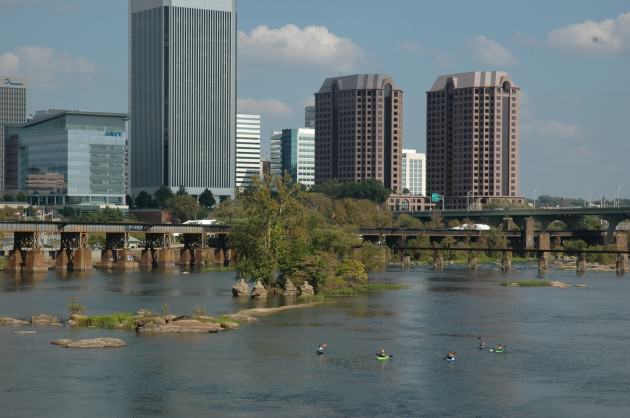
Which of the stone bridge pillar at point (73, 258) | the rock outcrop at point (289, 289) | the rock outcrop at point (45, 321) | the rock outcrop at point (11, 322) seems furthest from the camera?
the stone bridge pillar at point (73, 258)

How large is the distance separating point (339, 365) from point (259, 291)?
47.5 metres

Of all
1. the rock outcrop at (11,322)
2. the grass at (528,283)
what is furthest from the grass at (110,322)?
the grass at (528,283)

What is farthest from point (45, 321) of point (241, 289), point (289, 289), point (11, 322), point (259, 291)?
point (289, 289)

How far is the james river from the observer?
66688 millimetres

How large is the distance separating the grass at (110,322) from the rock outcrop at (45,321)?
2.28m

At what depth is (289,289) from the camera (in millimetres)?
129500

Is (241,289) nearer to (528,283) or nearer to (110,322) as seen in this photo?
(110,322)

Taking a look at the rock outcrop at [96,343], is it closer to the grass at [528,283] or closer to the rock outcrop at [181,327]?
the rock outcrop at [181,327]

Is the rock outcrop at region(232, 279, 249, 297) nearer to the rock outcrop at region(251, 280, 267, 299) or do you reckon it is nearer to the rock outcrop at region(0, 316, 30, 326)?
the rock outcrop at region(251, 280, 267, 299)

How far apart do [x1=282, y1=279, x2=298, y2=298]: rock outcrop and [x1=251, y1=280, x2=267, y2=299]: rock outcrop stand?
2.78 m

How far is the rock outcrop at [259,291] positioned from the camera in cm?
12594

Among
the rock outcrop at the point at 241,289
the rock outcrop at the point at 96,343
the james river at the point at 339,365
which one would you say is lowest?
the james river at the point at 339,365

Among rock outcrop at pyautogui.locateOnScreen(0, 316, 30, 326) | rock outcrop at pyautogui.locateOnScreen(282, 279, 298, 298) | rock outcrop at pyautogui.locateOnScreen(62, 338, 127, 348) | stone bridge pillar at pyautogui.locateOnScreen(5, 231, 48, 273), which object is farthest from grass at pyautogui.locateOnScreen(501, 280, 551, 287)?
rock outcrop at pyautogui.locateOnScreen(62, 338, 127, 348)

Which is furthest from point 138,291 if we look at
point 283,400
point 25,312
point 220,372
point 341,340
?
point 283,400
